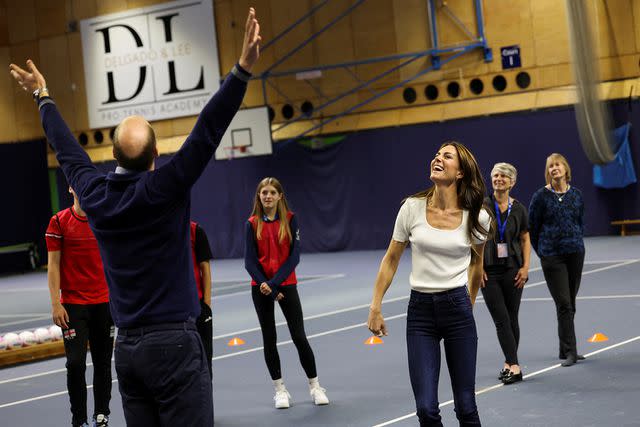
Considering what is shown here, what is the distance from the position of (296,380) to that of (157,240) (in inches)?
228

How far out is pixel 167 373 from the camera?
363 centimetres

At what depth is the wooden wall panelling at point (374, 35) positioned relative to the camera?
83.3 ft

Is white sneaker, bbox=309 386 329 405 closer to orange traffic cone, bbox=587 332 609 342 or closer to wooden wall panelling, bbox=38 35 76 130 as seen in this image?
orange traffic cone, bbox=587 332 609 342

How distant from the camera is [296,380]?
9.23m

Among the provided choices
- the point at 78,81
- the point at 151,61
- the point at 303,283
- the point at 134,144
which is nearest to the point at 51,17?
the point at 78,81

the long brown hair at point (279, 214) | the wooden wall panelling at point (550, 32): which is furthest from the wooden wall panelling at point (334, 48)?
the long brown hair at point (279, 214)

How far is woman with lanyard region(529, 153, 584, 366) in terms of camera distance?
8.96 m

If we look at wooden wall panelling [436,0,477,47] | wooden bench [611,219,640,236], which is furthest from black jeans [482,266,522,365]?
wooden wall panelling [436,0,477,47]

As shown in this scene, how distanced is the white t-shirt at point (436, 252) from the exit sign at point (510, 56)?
18837 millimetres

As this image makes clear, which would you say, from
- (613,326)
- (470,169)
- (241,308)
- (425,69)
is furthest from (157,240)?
(425,69)

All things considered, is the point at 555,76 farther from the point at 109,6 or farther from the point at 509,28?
the point at 109,6

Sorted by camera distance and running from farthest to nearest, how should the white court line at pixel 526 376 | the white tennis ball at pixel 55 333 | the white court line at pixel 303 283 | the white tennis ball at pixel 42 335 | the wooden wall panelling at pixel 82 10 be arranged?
the wooden wall panelling at pixel 82 10, the white court line at pixel 303 283, the white tennis ball at pixel 55 333, the white tennis ball at pixel 42 335, the white court line at pixel 526 376

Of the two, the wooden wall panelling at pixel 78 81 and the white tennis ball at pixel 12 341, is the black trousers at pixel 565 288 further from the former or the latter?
the wooden wall panelling at pixel 78 81

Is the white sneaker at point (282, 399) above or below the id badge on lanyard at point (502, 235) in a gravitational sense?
below
